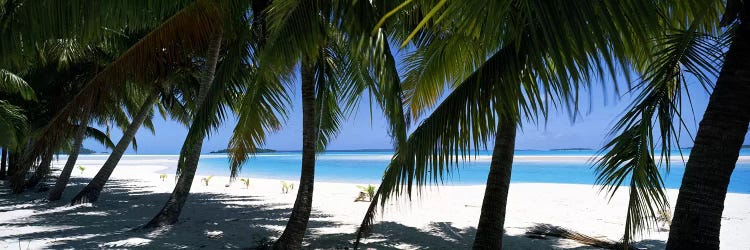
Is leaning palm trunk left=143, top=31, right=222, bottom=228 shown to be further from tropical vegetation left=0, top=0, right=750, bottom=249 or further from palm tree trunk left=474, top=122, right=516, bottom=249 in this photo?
palm tree trunk left=474, top=122, right=516, bottom=249

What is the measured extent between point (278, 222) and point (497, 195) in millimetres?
4571

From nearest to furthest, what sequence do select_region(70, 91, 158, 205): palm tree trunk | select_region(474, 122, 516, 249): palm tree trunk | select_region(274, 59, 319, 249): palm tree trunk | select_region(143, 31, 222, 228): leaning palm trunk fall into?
select_region(474, 122, 516, 249): palm tree trunk → select_region(274, 59, 319, 249): palm tree trunk → select_region(143, 31, 222, 228): leaning palm trunk → select_region(70, 91, 158, 205): palm tree trunk

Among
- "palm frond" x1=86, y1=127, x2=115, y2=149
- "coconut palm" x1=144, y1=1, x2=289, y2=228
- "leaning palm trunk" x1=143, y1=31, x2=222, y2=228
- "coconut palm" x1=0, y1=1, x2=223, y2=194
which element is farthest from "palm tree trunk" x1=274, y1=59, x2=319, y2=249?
"palm frond" x1=86, y1=127, x2=115, y2=149

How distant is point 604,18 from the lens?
5.11ft

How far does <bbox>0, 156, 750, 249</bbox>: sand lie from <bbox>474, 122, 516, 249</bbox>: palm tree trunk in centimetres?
92

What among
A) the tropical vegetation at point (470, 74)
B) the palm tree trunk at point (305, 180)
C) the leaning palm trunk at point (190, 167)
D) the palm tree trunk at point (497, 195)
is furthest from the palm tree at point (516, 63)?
the leaning palm trunk at point (190, 167)

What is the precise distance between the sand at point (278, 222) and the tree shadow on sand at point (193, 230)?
0.01 meters

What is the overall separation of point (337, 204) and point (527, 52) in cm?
865

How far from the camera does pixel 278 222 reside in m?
7.86

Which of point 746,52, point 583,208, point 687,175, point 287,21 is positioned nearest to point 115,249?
point 287,21

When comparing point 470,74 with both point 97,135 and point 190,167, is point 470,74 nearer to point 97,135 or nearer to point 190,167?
point 190,167

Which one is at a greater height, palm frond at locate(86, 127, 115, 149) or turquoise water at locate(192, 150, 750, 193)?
palm frond at locate(86, 127, 115, 149)

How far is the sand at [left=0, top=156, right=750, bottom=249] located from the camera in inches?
239

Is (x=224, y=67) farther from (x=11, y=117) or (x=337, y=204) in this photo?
(x=11, y=117)
